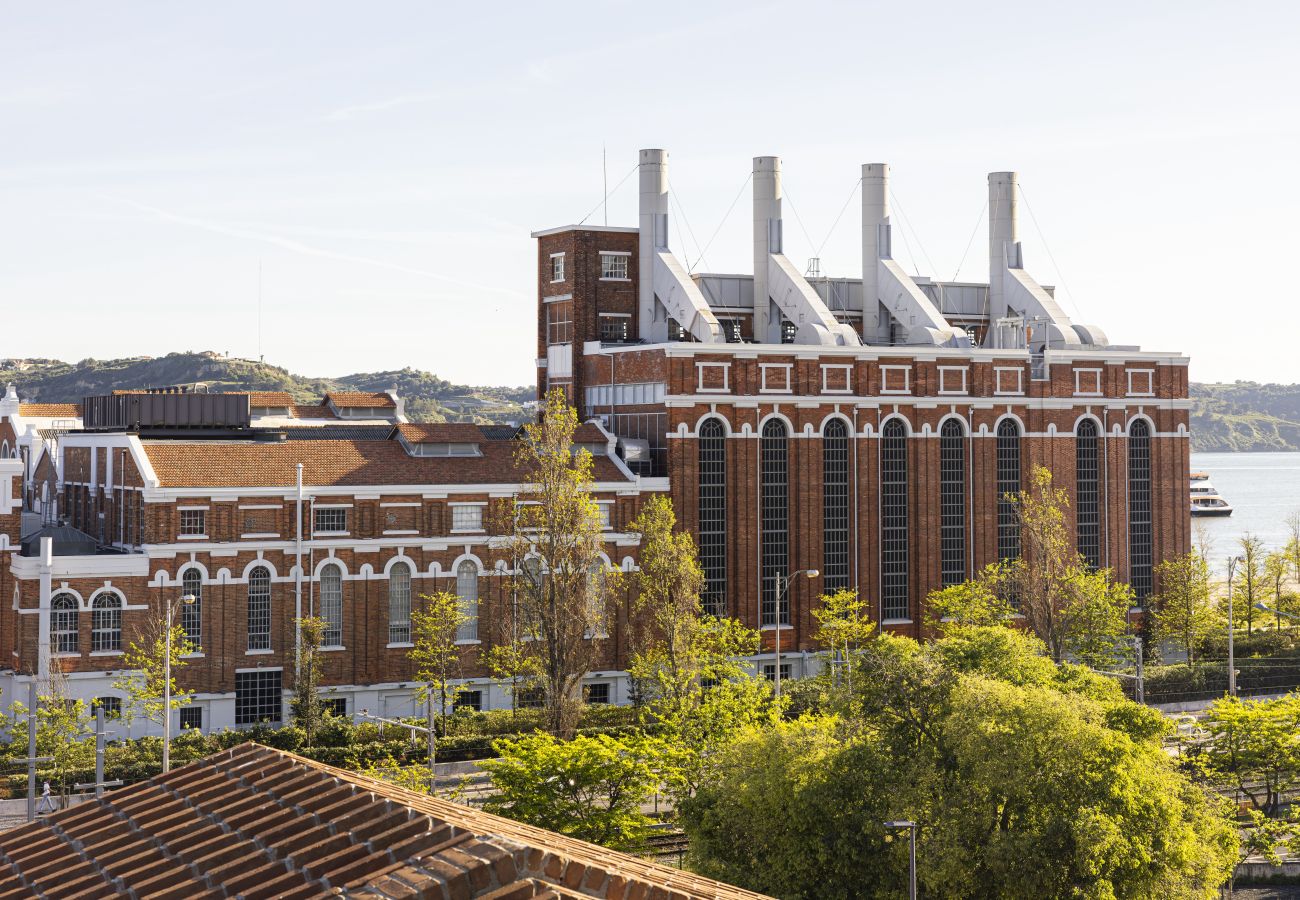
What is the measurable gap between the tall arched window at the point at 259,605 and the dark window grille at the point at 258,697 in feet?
4.60

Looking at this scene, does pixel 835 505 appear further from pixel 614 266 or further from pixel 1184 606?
pixel 1184 606

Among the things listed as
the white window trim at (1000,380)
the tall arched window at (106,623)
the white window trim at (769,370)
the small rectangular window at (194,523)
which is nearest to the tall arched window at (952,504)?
the white window trim at (1000,380)

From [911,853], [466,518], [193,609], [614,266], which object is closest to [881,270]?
[614,266]

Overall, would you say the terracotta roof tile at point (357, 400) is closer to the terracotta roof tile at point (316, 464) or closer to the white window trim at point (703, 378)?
the terracotta roof tile at point (316, 464)

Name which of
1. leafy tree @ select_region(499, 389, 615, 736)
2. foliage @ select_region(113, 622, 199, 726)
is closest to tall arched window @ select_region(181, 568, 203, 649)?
foliage @ select_region(113, 622, 199, 726)

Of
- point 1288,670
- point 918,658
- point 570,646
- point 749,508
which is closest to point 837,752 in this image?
point 918,658

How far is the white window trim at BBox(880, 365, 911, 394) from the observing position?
88688mm

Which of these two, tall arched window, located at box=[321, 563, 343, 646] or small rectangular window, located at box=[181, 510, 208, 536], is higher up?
small rectangular window, located at box=[181, 510, 208, 536]

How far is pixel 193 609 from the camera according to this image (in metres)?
70.5

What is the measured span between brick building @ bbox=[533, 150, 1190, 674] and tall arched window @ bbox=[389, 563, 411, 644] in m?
14.1

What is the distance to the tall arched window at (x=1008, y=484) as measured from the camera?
304ft

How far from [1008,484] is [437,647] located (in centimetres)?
3871

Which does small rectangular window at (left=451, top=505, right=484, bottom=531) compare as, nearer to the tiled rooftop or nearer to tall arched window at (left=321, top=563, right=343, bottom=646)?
tall arched window at (left=321, top=563, right=343, bottom=646)

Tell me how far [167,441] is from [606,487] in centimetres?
2235
